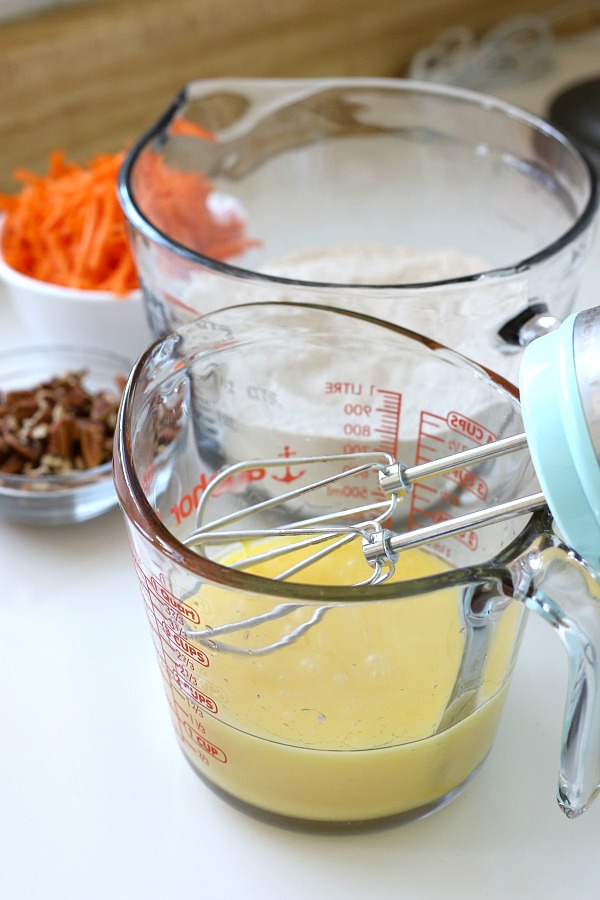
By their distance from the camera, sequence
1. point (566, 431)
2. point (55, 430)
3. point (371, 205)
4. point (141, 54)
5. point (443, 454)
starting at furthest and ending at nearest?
A: point (141, 54)
point (371, 205)
point (55, 430)
point (443, 454)
point (566, 431)

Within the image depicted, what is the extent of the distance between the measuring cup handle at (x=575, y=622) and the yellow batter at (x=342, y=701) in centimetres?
4

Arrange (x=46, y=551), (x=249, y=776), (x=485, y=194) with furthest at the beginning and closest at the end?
(x=485, y=194) → (x=46, y=551) → (x=249, y=776)

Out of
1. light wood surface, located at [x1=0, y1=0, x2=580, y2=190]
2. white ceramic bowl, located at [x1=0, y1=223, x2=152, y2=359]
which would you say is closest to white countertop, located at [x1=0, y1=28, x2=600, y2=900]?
white ceramic bowl, located at [x1=0, y1=223, x2=152, y2=359]

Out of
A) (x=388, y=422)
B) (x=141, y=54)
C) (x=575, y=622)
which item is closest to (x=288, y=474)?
(x=388, y=422)

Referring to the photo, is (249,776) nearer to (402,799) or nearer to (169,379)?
(402,799)

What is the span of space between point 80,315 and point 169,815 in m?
0.42

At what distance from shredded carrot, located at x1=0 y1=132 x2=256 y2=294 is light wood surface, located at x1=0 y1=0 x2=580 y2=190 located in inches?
6.1

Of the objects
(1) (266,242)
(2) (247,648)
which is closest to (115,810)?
(2) (247,648)

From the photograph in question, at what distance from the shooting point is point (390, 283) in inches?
29.1

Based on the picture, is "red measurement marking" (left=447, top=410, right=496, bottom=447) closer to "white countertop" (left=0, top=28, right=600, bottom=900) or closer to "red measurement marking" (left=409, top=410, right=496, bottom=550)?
"red measurement marking" (left=409, top=410, right=496, bottom=550)

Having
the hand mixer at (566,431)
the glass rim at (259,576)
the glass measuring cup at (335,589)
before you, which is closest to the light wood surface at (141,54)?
the glass measuring cup at (335,589)

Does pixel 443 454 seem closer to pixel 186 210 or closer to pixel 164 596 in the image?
pixel 164 596

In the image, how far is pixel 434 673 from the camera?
18.4 inches

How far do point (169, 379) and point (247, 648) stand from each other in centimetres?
16
